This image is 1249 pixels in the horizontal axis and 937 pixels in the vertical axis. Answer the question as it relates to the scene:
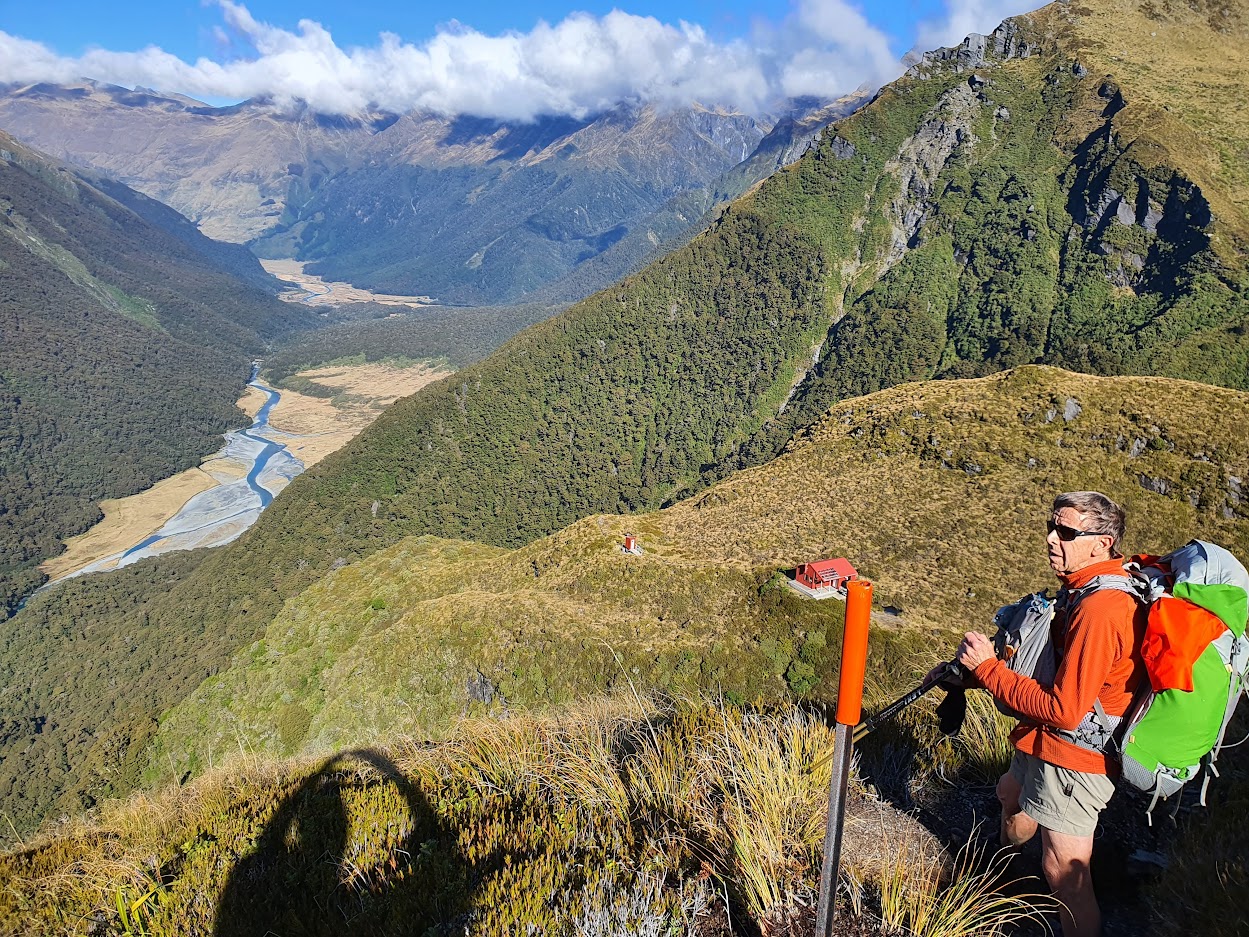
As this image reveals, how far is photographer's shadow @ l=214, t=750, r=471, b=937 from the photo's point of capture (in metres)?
3.95

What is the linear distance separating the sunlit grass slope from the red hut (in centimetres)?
142

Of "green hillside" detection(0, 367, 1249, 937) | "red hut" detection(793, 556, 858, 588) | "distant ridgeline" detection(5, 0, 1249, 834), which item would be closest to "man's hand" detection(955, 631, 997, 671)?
"green hillside" detection(0, 367, 1249, 937)

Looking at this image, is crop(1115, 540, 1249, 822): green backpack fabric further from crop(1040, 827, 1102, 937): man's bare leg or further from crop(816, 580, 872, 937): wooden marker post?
crop(816, 580, 872, 937): wooden marker post

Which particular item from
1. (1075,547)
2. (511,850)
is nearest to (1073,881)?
(1075,547)

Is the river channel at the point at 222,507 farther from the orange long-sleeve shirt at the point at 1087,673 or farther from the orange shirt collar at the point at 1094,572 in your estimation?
the orange shirt collar at the point at 1094,572

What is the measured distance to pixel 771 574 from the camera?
38938mm

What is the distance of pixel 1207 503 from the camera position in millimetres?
39844

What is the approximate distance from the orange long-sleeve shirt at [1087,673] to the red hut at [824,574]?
34.0 meters

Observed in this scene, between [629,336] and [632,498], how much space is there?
56.7 m

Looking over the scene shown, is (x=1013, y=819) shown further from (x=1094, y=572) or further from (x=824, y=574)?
(x=824, y=574)

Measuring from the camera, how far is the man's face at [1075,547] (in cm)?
351

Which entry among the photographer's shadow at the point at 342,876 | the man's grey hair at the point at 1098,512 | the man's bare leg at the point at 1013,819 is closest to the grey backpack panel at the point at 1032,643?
the man's grey hair at the point at 1098,512

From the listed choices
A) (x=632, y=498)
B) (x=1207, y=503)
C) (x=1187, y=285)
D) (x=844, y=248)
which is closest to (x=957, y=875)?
(x=1207, y=503)

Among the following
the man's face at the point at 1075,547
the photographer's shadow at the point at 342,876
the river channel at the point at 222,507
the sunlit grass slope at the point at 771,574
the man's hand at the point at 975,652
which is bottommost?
the river channel at the point at 222,507
